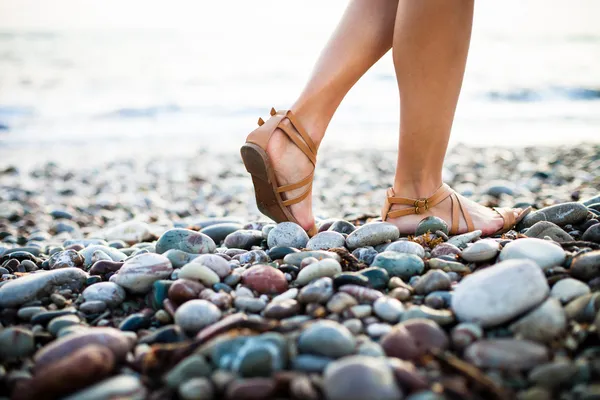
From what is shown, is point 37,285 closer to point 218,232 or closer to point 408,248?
point 218,232

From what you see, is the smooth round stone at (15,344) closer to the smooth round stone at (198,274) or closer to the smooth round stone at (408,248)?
the smooth round stone at (198,274)

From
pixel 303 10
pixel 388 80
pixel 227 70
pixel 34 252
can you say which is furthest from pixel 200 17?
pixel 34 252

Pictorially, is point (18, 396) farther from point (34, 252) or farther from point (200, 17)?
point (200, 17)

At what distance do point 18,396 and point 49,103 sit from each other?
9.13 m

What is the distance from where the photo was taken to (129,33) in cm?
1623

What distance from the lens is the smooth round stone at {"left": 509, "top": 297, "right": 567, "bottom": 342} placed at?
116 cm

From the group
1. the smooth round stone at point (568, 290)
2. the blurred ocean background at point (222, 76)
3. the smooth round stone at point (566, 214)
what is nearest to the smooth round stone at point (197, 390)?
the smooth round stone at point (568, 290)

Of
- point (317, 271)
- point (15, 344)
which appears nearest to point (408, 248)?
point (317, 271)

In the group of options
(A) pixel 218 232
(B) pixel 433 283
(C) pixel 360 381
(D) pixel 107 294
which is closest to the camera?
(C) pixel 360 381

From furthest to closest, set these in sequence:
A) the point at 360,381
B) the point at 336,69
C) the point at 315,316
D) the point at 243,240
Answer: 1. the point at 243,240
2. the point at 336,69
3. the point at 315,316
4. the point at 360,381

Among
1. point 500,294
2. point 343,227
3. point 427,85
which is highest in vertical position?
point 427,85

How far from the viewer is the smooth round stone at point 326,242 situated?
192 cm

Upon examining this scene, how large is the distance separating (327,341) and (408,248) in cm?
72

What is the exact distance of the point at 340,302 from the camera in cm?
137
